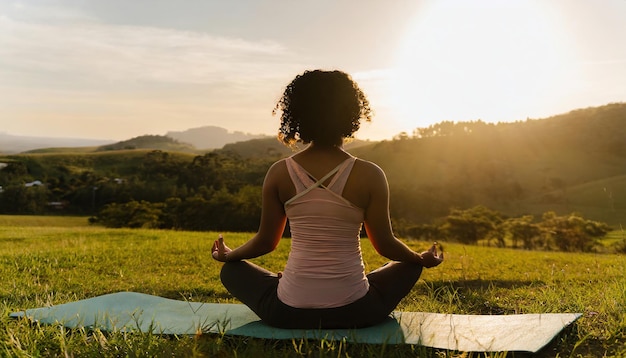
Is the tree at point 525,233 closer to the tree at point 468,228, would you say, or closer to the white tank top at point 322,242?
the tree at point 468,228

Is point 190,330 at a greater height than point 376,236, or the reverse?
point 376,236

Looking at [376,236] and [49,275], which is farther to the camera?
[49,275]

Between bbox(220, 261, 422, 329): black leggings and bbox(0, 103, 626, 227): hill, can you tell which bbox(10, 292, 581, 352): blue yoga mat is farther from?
bbox(0, 103, 626, 227): hill

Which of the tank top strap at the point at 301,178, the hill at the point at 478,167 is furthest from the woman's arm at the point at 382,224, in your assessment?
the hill at the point at 478,167

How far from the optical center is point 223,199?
46.7 m

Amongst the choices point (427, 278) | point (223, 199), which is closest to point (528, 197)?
point (223, 199)

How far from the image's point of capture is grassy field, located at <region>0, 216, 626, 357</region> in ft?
11.7

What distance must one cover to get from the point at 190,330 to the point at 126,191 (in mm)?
72437

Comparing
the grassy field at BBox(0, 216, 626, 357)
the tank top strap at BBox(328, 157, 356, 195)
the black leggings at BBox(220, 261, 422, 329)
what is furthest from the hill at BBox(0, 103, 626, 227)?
the tank top strap at BBox(328, 157, 356, 195)

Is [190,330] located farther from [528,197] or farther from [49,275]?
[528,197]

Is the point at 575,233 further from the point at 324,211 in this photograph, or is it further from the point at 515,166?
the point at 515,166

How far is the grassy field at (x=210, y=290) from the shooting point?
356 centimetres

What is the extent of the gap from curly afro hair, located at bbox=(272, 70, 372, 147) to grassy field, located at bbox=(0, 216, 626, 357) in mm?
1389

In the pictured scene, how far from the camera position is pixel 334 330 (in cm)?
380
